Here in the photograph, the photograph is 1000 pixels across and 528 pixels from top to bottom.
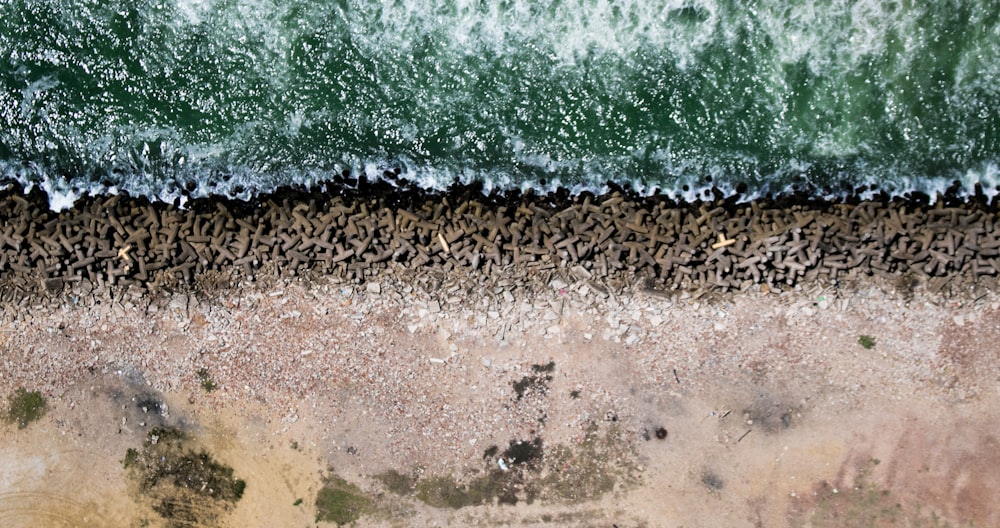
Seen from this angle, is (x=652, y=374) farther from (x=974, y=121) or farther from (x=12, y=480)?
(x=12, y=480)

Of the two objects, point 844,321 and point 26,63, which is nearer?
point 844,321

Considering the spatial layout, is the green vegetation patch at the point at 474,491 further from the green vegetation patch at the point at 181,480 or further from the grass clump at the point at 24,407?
the grass clump at the point at 24,407

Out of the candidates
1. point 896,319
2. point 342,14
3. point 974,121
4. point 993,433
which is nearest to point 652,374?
point 896,319

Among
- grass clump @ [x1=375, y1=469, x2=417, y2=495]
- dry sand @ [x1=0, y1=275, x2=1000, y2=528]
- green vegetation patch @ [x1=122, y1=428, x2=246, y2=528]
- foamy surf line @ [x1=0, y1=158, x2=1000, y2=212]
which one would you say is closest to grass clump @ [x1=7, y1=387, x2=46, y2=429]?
dry sand @ [x1=0, y1=275, x2=1000, y2=528]

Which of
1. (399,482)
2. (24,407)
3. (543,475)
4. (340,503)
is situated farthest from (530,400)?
(24,407)

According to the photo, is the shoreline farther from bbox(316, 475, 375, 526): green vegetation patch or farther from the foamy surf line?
the foamy surf line

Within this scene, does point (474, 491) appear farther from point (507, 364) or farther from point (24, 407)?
point (24, 407)

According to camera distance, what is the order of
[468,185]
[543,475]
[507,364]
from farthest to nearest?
1. [468,185]
2. [507,364]
3. [543,475]
